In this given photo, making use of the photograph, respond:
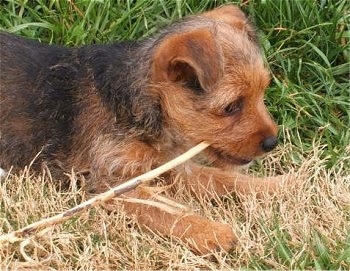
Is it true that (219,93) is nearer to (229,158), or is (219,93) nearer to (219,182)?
(229,158)

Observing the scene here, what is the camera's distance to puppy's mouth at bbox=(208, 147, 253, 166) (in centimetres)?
519

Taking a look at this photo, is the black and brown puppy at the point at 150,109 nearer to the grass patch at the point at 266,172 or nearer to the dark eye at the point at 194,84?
the dark eye at the point at 194,84

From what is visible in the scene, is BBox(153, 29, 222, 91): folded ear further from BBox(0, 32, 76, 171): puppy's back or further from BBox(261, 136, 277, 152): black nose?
BBox(0, 32, 76, 171): puppy's back

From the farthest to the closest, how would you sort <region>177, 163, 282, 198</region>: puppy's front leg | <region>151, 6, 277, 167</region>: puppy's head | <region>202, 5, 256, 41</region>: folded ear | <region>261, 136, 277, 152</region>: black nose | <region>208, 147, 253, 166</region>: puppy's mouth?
1. <region>177, 163, 282, 198</region>: puppy's front leg
2. <region>202, 5, 256, 41</region>: folded ear
3. <region>208, 147, 253, 166</region>: puppy's mouth
4. <region>261, 136, 277, 152</region>: black nose
5. <region>151, 6, 277, 167</region>: puppy's head

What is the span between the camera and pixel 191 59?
4.82 m

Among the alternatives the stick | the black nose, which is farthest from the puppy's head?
the stick

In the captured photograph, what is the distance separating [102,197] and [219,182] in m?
1.04

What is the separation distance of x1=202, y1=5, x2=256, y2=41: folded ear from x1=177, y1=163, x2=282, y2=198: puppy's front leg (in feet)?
3.16

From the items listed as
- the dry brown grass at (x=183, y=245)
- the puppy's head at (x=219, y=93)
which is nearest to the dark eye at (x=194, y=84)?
the puppy's head at (x=219, y=93)

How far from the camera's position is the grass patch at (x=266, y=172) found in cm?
482

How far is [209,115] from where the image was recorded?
5.05 metres

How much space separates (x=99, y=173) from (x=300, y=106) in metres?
1.71

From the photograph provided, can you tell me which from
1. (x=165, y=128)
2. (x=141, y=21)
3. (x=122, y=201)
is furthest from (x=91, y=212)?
(x=141, y=21)

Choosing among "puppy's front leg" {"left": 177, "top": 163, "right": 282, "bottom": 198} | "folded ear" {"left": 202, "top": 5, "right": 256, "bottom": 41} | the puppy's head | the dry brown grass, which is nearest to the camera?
the dry brown grass
